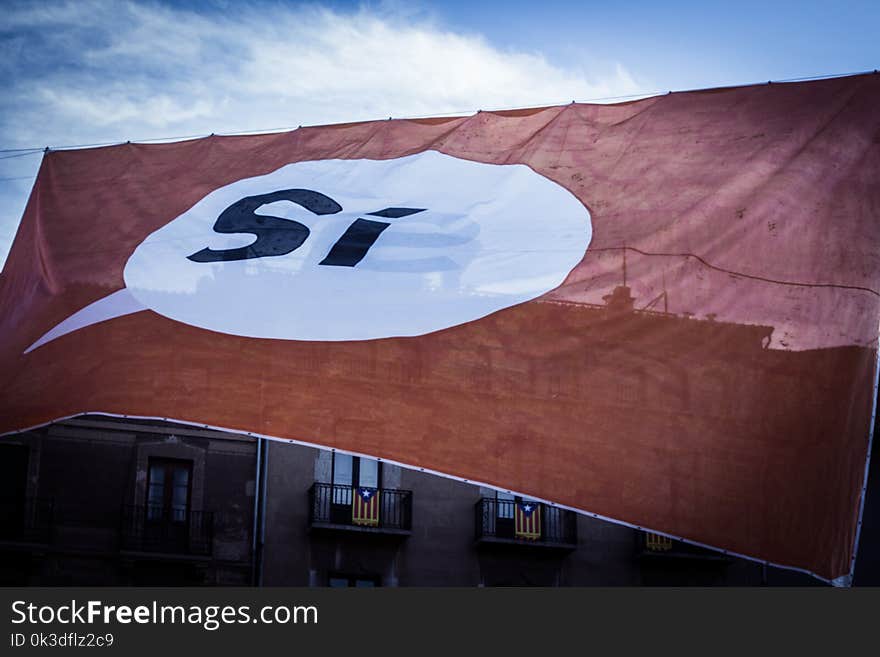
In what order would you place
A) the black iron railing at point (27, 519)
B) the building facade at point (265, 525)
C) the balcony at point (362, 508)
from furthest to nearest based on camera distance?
the balcony at point (362, 508)
the building facade at point (265, 525)
the black iron railing at point (27, 519)

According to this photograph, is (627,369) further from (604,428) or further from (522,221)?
(522,221)

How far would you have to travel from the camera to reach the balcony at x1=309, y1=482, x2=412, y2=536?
33969 mm

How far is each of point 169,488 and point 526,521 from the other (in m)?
8.11

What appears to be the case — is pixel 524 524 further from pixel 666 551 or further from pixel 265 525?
pixel 265 525

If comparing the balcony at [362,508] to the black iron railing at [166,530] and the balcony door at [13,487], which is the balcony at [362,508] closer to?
the black iron railing at [166,530]

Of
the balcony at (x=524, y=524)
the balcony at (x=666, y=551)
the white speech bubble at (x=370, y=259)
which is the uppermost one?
the white speech bubble at (x=370, y=259)

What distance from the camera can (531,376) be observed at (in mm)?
17594

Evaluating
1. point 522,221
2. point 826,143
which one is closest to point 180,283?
point 522,221

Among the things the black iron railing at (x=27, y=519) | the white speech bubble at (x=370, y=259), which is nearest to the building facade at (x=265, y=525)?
the black iron railing at (x=27, y=519)

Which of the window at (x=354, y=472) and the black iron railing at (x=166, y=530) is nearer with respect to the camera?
the black iron railing at (x=166, y=530)

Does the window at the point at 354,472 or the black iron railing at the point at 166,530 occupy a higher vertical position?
the window at the point at 354,472

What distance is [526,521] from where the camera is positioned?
3512 centimetres

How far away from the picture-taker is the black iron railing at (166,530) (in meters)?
32.8

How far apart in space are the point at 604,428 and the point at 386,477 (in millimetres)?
17801
